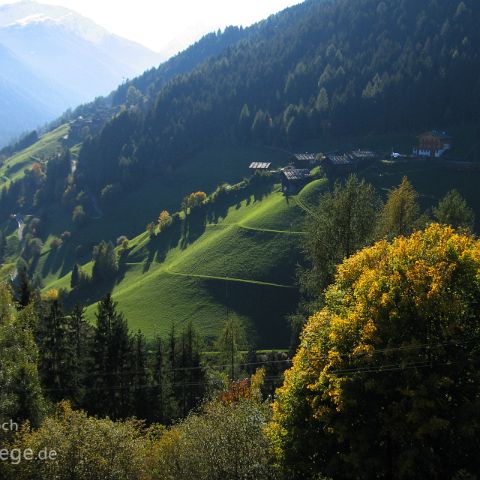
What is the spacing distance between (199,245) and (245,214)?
62.1ft

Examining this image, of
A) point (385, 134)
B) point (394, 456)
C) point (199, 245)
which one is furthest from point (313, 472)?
point (385, 134)

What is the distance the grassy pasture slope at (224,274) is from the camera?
10994 centimetres

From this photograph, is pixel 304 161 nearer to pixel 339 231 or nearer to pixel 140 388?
pixel 339 231

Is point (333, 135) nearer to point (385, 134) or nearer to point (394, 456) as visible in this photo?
point (385, 134)

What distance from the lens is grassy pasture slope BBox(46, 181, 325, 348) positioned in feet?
361

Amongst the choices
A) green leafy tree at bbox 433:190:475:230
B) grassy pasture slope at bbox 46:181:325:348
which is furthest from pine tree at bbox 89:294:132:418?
green leafy tree at bbox 433:190:475:230

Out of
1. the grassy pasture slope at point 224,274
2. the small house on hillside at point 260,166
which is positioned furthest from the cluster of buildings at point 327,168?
the small house on hillside at point 260,166

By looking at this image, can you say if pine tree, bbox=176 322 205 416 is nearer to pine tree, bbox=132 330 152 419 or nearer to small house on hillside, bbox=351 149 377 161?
pine tree, bbox=132 330 152 419

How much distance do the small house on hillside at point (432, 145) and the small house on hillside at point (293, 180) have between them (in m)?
38.1

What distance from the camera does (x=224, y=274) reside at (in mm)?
122625

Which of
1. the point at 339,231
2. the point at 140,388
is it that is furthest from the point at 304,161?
the point at 140,388

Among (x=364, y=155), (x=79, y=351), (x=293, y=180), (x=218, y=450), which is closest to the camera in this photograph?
(x=218, y=450)

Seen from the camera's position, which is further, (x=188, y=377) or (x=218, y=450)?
(x=188, y=377)

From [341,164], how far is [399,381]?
136 metres
